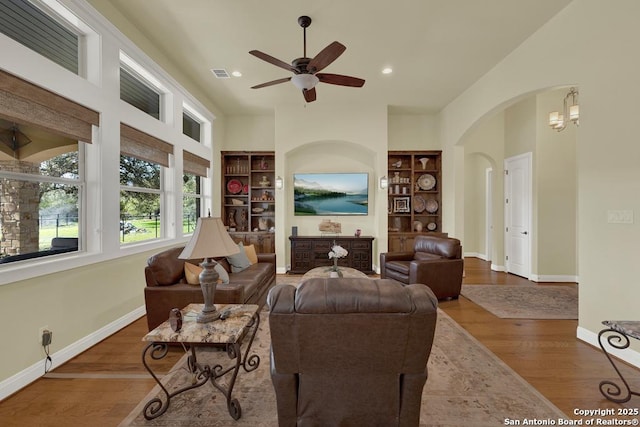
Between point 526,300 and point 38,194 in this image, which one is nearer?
point 38,194

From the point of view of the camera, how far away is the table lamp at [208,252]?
6.79ft

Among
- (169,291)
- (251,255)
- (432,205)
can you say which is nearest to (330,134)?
(432,205)

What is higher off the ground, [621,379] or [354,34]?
[354,34]

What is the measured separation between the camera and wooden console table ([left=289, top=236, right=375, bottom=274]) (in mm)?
5902

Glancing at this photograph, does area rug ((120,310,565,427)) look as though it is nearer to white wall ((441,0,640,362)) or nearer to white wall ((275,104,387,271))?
white wall ((441,0,640,362))

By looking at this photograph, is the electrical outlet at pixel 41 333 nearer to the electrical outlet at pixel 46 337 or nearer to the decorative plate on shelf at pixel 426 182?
the electrical outlet at pixel 46 337

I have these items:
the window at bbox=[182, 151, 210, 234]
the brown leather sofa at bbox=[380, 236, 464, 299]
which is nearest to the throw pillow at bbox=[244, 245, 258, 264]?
the window at bbox=[182, 151, 210, 234]

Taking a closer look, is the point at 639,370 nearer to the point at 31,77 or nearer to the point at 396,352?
the point at 396,352

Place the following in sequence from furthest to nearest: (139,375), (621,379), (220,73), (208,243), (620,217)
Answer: (220,73) < (620,217) < (139,375) < (208,243) < (621,379)

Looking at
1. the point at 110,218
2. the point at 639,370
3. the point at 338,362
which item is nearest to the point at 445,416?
the point at 338,362

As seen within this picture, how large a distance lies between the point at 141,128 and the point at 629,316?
18.1 feet

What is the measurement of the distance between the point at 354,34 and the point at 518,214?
4839 mm

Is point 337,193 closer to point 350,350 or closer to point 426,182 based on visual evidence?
point 426,182

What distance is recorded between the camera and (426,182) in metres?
6.41
